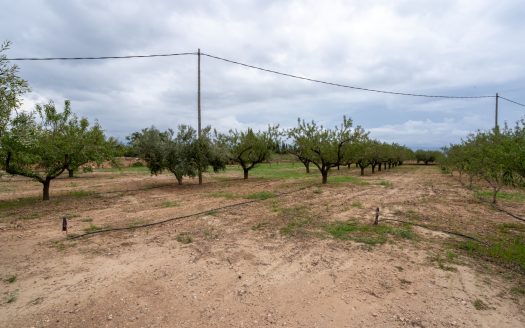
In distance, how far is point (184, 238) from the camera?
7227 millimetres

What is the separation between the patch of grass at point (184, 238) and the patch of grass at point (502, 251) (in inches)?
238

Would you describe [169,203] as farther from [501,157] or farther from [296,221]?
[501,157]

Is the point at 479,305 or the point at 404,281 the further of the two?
the point at 404,281

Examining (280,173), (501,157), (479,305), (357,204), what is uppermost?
(501,157)

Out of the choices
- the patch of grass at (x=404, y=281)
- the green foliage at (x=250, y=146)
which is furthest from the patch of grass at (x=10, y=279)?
the green foliage at (x=250, y=146)

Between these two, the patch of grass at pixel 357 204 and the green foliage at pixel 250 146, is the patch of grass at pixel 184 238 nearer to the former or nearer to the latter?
the patch of grass at pixel 357 204

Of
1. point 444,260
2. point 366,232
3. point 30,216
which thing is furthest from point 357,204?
point 30,216

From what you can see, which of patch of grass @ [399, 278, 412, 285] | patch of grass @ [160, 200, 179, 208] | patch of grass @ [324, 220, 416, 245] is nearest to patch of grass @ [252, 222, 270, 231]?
patch of grass @ [324, 220, 416, 245]

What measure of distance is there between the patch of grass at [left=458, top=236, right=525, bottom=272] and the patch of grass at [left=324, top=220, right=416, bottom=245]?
1202 mm

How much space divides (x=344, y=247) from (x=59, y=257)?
574 centimetres

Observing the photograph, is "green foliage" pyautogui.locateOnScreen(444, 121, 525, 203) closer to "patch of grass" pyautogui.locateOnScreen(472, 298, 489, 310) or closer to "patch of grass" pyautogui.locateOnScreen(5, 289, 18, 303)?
"patch of grass" pyautogui.locateOnScreen(472, 298, 489, 310)

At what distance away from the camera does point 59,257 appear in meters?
5.93

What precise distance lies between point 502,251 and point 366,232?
2801 mm

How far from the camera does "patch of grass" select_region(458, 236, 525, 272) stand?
5.97 m
